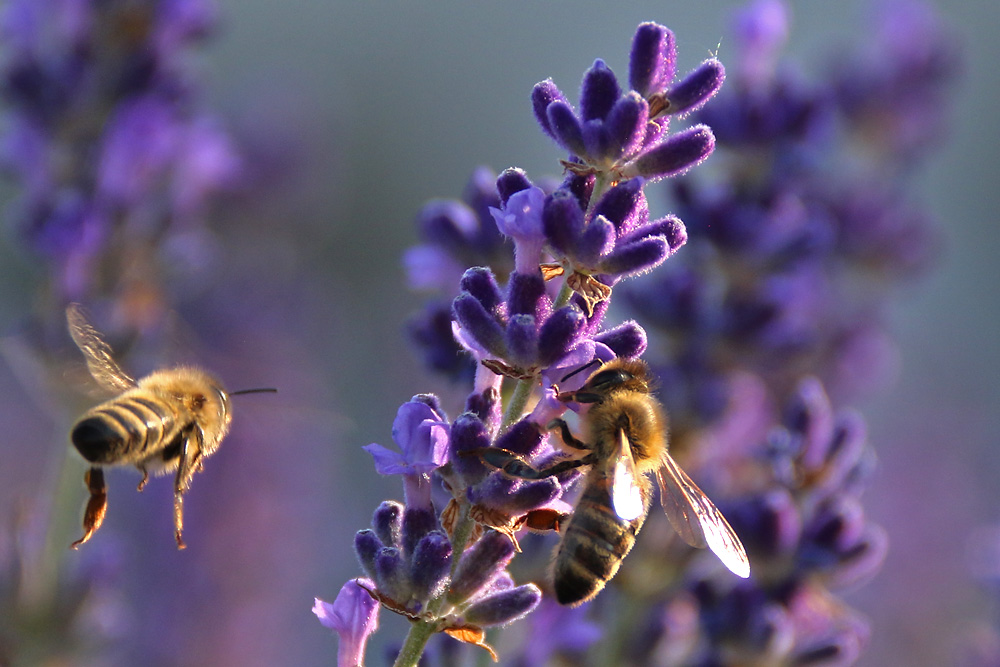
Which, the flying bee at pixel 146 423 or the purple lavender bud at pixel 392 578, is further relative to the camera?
the flying bee at pixel 146 423

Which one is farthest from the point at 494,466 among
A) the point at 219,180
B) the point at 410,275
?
the point at 219,180

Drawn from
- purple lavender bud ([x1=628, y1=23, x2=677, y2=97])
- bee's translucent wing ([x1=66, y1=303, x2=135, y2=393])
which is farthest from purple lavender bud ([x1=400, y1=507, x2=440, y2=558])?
bee's translucent wing ([x1=66, y1=303, x2=135, y2=393])

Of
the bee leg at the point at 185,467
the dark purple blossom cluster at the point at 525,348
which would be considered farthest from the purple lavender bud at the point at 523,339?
the bee leg at the point at 185,467

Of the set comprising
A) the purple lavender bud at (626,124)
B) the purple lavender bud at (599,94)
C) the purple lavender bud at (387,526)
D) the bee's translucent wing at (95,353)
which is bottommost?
the bee's translucent wing at (95,353)

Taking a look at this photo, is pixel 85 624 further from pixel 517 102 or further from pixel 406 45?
pixel 406 45

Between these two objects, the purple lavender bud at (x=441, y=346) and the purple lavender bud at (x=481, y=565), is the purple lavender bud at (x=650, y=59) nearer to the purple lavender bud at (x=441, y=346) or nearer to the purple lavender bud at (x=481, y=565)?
the purple lavender bud at (x=481, y=565)

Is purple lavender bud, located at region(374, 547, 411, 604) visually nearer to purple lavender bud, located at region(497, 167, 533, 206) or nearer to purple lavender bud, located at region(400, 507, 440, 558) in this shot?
purple lavender bud, located at region(400, 507, 440, 558)
